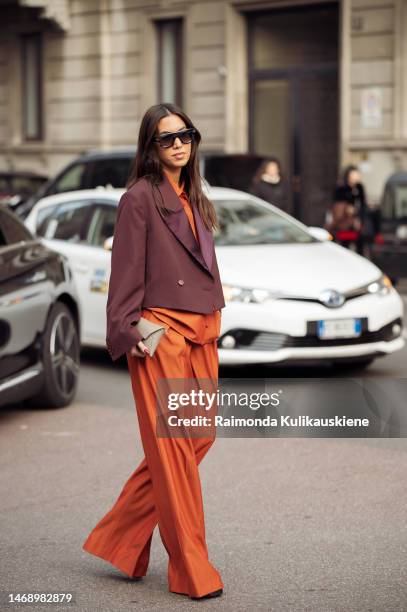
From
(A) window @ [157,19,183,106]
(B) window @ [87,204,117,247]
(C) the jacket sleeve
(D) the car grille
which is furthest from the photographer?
(A) window @ [157,19,183,106]

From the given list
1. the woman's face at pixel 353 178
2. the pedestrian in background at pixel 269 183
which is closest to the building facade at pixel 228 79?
the woman's face at pixel 353 178

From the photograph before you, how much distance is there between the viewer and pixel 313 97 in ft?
83.3

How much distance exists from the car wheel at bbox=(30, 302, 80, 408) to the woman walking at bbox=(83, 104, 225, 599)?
12.3ft

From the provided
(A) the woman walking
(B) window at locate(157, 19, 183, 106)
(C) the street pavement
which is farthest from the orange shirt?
(B) window at locate(157, 19, 183, 106)

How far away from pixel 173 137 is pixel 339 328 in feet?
15.8

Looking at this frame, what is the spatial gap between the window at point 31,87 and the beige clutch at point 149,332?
2618cm

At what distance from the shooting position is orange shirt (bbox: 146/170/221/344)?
14.8 feet

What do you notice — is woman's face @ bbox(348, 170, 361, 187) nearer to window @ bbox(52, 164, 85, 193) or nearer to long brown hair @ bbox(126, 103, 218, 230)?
window @ bbox(52, 164, 85, 193)

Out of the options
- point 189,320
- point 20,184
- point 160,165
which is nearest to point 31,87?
A: point 20,184

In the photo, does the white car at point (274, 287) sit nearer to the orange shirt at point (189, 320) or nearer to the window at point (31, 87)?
the orange shirt at point (189, 320)

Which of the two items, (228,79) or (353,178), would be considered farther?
(228,79)

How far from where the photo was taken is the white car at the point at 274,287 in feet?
29.8

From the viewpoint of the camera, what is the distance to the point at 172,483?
4.45 m

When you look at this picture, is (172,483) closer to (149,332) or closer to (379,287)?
(149,332)
